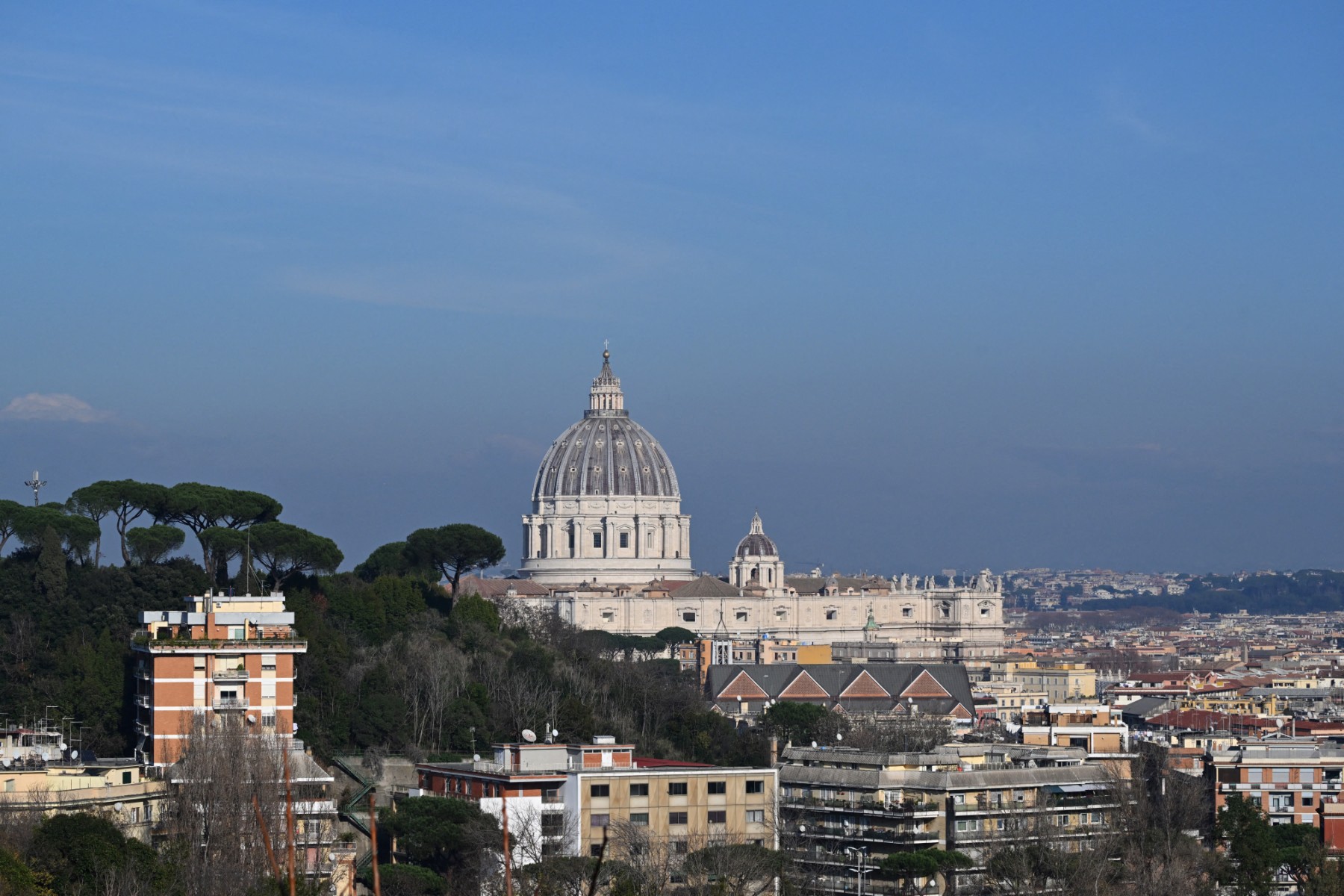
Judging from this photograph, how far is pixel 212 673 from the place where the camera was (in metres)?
57.8

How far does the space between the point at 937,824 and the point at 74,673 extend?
20141 millimetres

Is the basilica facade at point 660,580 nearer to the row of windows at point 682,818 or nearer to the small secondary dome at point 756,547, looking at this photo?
the small secondary dome at point 756,547

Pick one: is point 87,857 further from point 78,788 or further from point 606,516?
point 606,516

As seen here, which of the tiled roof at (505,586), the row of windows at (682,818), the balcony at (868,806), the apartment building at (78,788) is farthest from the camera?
the tiled roof at (505,586)

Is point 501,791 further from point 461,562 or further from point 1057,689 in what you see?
point 1057,689

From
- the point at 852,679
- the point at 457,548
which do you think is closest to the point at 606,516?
the point at 852,679

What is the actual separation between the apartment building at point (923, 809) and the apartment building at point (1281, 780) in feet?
24.2

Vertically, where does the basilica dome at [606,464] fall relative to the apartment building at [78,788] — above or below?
above

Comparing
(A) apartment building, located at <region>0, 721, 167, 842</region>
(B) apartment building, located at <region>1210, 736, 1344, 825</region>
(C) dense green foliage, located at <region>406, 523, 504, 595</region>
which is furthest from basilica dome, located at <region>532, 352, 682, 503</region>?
(A) apartment building, located at <region>0, 721, 167, 842</region>

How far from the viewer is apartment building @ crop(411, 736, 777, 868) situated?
5234cm

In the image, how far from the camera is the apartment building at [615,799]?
52344mm

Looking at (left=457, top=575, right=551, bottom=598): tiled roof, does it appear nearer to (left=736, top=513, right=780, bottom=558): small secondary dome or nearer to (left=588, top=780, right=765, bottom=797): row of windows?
(left=736, top=513, right=780, bottom=558): small secondary dome

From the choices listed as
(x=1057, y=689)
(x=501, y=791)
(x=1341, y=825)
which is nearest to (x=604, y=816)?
(x=501, y=791)

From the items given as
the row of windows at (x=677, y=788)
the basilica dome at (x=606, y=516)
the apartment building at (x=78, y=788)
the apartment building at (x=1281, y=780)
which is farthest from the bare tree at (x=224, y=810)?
the basilica dome at (x=606, y=516)
